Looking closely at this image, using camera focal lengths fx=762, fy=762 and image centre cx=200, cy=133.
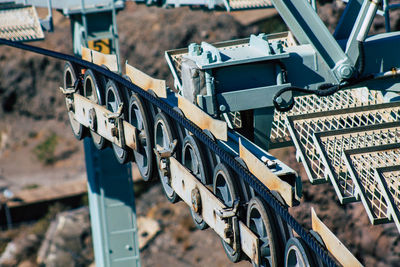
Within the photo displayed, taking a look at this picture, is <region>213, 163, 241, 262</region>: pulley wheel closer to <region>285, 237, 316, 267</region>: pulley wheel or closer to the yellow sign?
<region>285, 237, 316, 267</region>: pulley wheel

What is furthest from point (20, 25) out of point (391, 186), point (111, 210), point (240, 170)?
point (391, 186)

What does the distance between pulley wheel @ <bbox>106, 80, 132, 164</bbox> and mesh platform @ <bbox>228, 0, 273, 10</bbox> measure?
526 centimetres

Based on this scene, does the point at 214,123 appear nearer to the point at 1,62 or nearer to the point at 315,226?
the point at 315,226

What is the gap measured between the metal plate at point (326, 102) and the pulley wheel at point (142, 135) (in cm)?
136

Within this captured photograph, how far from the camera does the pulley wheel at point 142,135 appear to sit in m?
7.79

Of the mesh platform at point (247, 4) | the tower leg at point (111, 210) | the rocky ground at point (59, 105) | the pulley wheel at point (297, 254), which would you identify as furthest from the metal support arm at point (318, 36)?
the rocky ground at point (59, 105)

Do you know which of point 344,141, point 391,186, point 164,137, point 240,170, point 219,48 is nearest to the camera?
point 240,170

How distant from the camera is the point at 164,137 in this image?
7.59 meters

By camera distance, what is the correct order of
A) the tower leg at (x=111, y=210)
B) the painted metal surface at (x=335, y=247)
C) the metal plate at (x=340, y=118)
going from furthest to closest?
the tower leg at (x=111, y=210), the metal plate at (x=340, y=118), the painted metal surface at (x=335, y=247)

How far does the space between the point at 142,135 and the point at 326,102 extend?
2.10m

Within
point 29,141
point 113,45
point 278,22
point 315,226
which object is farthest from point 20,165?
point 315,226

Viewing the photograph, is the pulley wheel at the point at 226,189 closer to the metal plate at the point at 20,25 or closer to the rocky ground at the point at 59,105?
the metal plate at the point at 20,25

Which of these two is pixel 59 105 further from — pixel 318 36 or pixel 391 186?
pixel 391 186

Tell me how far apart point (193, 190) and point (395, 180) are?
1719 millimetres
